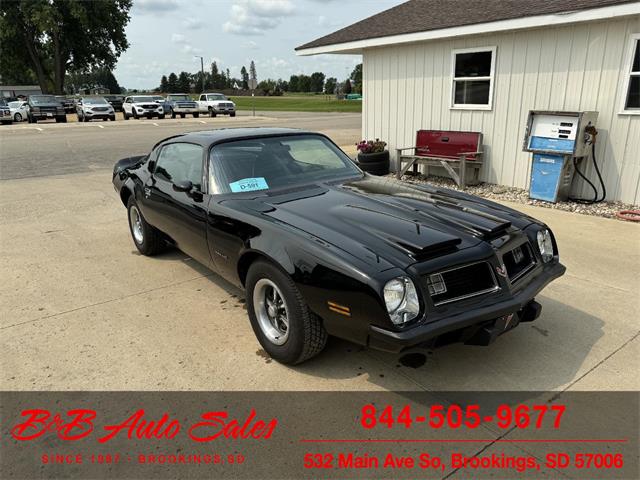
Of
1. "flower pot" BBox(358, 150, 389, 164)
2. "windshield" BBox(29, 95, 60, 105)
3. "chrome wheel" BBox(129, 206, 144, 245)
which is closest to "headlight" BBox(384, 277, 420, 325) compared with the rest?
"chrome wheel" BBox(129, 206, 144, 245)

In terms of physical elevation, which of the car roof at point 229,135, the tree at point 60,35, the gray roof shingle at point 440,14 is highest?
the tree at point 60,35

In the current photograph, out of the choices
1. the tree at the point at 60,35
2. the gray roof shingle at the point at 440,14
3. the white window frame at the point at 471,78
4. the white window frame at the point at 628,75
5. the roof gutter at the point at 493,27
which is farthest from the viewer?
the tree at the point at 60,35

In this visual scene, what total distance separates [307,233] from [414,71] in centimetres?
809

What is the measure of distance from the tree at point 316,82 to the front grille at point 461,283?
130 metres

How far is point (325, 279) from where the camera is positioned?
9.07 ft

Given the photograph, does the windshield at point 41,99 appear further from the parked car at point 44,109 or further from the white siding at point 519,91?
the white siding at point 519,91

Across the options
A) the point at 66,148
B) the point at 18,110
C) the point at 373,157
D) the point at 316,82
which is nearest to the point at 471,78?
the point at 373,157

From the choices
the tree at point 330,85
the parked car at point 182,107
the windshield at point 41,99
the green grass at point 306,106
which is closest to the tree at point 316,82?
the tree at point 330,85

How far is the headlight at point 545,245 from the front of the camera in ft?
Answer: 11.3

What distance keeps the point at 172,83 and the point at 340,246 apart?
124 metres

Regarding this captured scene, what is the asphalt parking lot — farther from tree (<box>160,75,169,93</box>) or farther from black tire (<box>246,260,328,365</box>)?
tree (<box>160,75,169,93</box>)

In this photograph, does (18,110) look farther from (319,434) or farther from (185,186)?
(319,434)

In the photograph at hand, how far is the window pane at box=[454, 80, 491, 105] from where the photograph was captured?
8984 millimetres

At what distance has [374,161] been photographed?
34.3ft
